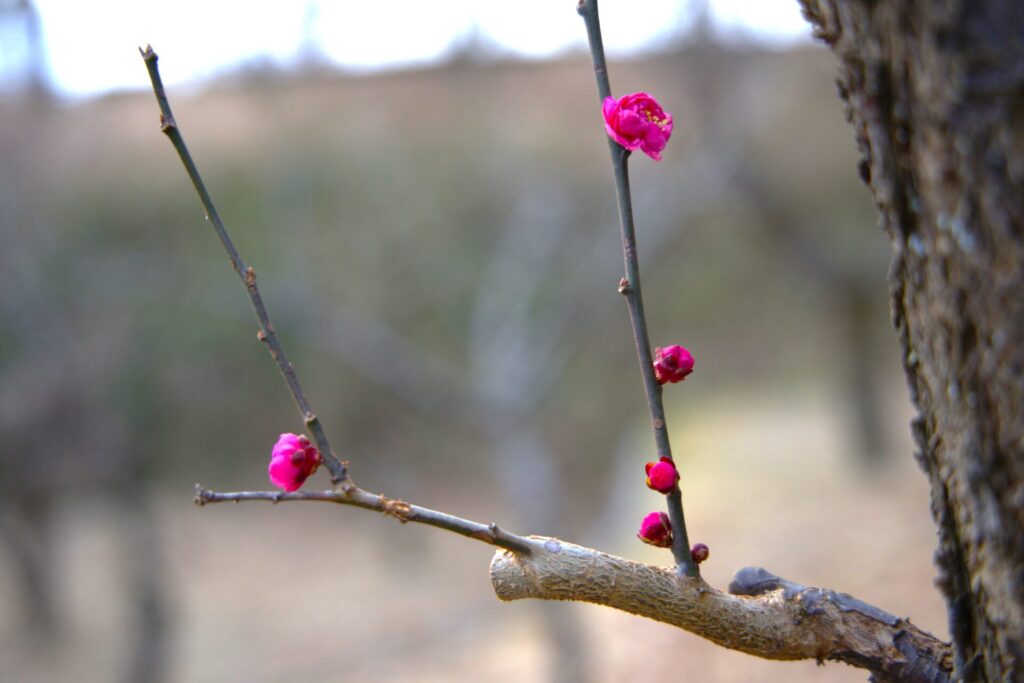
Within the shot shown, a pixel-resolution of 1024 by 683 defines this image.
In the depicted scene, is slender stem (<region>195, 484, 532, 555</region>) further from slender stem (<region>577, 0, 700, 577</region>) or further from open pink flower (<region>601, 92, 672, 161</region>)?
open pink flower (<region>601, 92, 672, 161</region>)

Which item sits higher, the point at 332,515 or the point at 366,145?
the point at 366,145

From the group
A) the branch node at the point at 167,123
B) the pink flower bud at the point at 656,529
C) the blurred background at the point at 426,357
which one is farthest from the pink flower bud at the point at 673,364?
the blurred background at the point at 426,357

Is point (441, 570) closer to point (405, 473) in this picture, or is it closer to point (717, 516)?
point (405, 473)

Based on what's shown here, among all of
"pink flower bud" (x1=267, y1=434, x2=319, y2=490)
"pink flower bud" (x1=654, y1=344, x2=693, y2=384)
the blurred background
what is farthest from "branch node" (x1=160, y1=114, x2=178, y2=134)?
the blurred background

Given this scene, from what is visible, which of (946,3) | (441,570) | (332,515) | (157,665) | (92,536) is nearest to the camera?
(946,3)

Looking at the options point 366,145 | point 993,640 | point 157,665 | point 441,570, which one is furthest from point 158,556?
point 366,145

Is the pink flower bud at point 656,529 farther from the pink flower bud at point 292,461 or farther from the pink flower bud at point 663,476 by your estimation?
the pink flower bud at point 292,461
